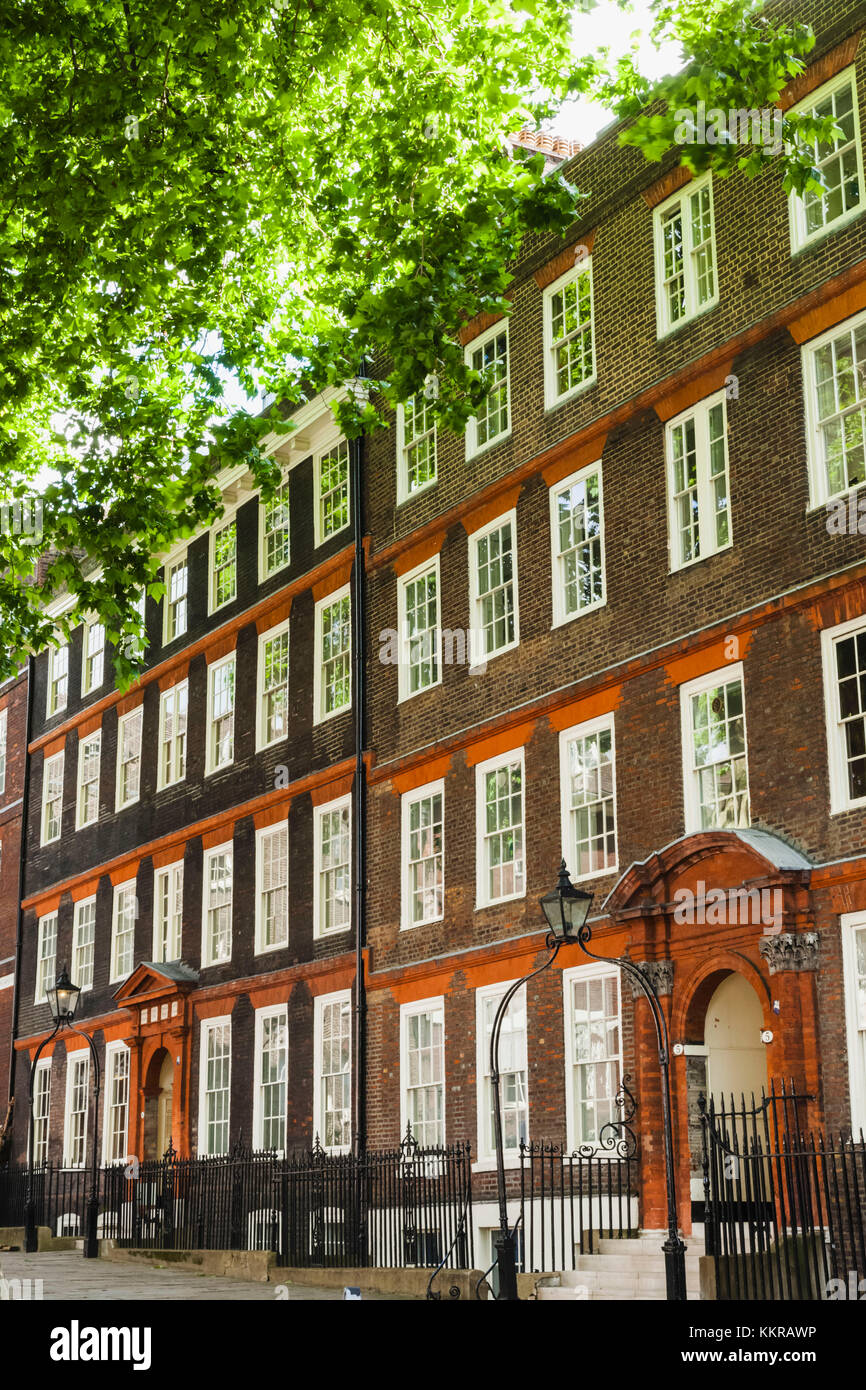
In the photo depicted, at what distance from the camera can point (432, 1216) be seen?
1758cm

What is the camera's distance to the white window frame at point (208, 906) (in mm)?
26173

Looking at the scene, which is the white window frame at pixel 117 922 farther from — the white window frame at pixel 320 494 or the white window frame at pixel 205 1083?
the white window frame at pixel 320 494

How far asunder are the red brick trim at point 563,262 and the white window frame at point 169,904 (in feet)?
41.1

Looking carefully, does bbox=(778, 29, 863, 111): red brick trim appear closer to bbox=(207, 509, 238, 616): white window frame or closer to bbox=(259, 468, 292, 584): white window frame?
bbox=(259, 468, 292, 584): white window frame

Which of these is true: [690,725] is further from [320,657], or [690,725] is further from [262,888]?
[262,888]

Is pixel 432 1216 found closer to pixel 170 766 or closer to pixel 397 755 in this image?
pixel 397 755

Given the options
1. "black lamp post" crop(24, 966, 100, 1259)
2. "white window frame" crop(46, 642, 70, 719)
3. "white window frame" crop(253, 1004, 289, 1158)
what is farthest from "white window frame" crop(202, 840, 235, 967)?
"white window frame" crop(46, 642, 70, 719)

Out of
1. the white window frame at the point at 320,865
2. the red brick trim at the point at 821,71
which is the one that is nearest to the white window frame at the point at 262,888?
the white window frame at the point at 320,865

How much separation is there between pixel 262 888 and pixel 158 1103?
5269mm

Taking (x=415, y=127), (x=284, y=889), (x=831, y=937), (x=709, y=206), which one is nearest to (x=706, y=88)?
(x=415, y=127)

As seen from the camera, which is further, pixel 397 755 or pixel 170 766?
pixel 170 766

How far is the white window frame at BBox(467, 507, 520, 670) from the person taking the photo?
20.2 m

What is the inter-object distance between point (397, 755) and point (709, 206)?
27.6ft

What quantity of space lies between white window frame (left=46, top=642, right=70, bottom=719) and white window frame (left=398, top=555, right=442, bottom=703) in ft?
45.6
